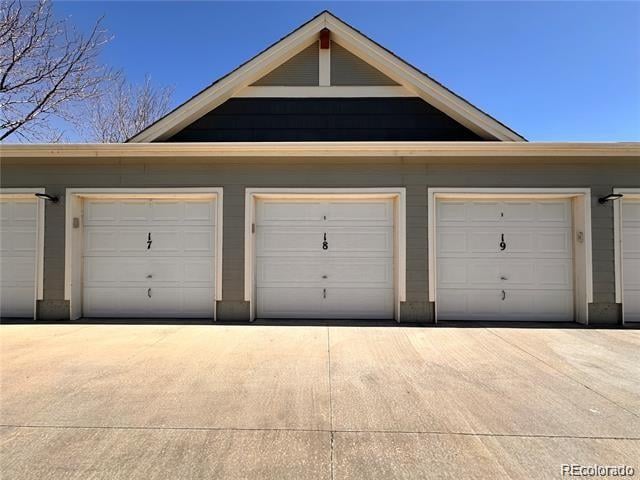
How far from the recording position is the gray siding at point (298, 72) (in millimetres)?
7066

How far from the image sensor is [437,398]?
120 inches

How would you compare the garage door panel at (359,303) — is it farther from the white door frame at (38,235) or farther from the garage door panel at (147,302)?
the white door frame at (38,235)

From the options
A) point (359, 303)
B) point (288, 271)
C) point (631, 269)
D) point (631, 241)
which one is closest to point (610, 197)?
point (631, 241)

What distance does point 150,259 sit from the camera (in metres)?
6.08

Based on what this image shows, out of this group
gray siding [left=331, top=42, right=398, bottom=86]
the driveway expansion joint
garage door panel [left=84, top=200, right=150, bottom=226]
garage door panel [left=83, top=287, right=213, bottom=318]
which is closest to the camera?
the driveway expansion joint

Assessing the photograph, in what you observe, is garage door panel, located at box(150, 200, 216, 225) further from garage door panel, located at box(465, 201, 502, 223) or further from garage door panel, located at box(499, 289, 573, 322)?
garage door panel, located at box(499, 289, 573, 322)

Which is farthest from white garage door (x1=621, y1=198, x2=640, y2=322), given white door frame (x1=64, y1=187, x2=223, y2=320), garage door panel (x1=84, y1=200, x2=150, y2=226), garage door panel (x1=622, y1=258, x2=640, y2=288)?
garage door panel (x1=84, y1=200, x2=150, y2=226)

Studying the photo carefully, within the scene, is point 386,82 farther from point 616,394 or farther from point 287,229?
point 616,394

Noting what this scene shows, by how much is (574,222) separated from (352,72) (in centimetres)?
528

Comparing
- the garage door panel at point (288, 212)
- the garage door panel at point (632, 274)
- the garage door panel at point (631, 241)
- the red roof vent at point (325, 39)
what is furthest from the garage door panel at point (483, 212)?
the red roof vent at point (325, 39)

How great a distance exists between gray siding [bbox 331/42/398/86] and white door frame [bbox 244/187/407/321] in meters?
2.71

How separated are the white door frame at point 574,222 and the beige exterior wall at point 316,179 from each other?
11 cm

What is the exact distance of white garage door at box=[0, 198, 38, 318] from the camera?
6.05 metres

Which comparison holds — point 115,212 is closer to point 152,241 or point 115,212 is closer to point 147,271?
point 152,241
